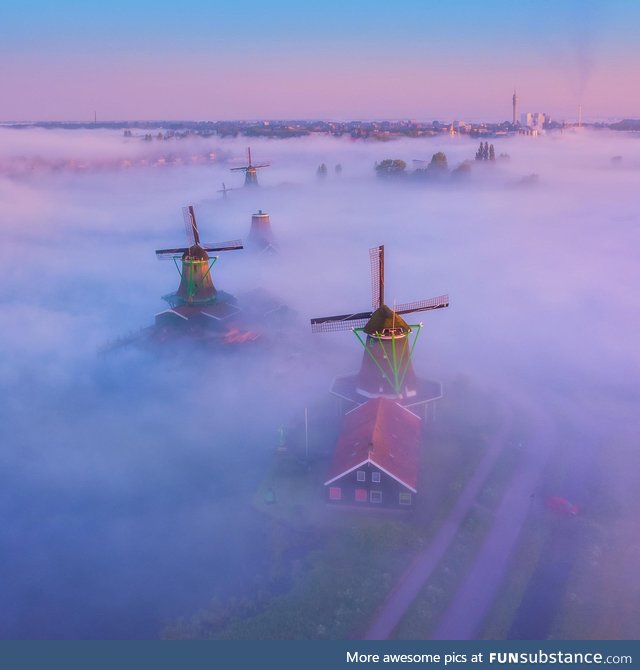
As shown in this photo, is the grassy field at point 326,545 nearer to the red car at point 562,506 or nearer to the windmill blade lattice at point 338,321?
the red car at point 562,506

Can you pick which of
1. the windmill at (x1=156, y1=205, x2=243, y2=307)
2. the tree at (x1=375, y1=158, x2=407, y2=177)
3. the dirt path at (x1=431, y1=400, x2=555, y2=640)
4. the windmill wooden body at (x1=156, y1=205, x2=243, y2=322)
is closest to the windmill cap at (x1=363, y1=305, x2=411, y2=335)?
A: the dirt path at (x1=431, y1=400, x2=555, y2=640)

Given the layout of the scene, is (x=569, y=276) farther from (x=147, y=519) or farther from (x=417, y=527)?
(x=147, y=519)

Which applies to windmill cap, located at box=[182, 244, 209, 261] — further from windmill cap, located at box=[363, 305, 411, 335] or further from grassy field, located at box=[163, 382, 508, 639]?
windmill cap, located at box=[363, 305, 411, 335]

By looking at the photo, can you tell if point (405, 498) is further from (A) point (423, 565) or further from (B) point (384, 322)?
(B) point (384, 322)

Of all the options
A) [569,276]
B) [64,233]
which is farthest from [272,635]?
[64,233]

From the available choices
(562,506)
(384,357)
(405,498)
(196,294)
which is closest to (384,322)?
(384,357)

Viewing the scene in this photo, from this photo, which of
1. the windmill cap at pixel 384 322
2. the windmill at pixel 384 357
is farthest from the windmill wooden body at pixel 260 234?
the windmill cap at pixel 384 322
